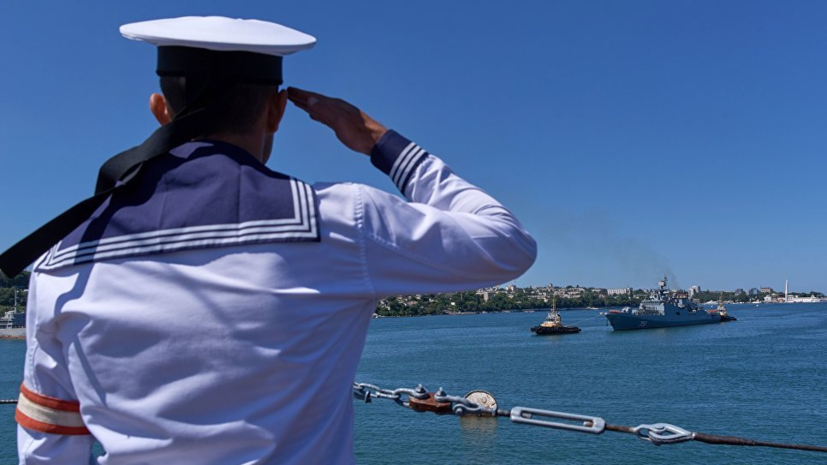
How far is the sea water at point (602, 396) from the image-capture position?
2020 cm

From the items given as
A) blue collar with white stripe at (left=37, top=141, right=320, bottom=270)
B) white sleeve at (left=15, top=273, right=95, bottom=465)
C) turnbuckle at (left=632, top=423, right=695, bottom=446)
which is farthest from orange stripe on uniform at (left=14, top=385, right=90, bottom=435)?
turnbuckle at (left=632, top=423, right=695, bottom=446)

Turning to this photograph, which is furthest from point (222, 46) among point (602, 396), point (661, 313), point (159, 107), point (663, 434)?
point (661, 313)

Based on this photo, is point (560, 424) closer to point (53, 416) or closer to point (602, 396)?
point (53, 416)

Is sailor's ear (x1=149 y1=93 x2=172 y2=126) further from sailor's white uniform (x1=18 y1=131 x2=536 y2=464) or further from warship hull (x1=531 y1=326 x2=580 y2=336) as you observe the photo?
warship hull (x1=531 y1=326 x2=580 y2=336)

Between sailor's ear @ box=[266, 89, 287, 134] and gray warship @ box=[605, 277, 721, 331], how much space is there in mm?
68699

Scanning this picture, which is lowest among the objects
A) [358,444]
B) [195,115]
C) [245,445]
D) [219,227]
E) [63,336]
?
[358,444]

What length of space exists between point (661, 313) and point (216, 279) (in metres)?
73.0

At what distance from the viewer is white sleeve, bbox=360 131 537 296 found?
889 millimetres

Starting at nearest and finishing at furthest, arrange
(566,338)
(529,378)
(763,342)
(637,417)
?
(637,417), (529,378), (763,342), (566,338)

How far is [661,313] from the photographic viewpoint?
6919 cm

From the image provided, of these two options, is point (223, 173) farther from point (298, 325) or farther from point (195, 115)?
point (298, 325)

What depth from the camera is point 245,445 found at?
83 centimetres

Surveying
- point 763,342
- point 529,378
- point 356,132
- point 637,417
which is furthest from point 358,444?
point 763,342

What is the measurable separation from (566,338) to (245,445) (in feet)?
215
